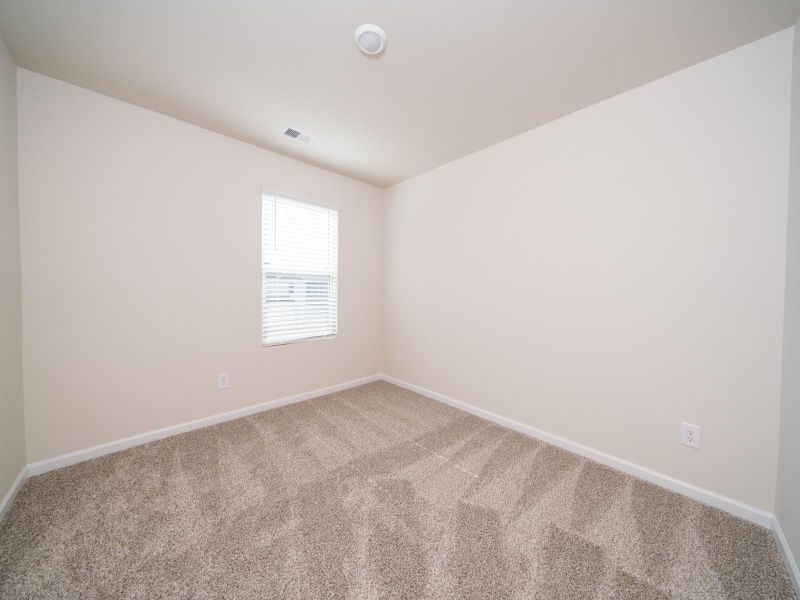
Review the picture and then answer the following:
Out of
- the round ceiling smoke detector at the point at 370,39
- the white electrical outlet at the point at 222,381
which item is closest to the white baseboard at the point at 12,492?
the white electrical outlet at the point at 222,381

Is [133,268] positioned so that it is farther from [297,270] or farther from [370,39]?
[370,39]

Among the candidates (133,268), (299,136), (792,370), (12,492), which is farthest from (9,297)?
(792,370)

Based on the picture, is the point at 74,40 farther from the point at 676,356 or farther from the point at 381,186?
the point at 676,356

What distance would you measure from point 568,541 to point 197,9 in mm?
2923

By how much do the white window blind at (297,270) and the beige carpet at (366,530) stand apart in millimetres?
1138

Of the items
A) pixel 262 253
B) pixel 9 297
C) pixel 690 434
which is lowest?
pixel 690 434

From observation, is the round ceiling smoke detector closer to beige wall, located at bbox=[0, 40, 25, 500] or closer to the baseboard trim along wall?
beige wall, located at bbox=[0, 40, 25, 500]

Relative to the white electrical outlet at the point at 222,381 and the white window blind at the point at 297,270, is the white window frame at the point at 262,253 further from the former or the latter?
the white electrical outlet at the point at 222,381

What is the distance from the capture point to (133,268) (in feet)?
6.93

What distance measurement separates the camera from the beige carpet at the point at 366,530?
116 cm

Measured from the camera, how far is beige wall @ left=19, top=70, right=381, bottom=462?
1.83 m

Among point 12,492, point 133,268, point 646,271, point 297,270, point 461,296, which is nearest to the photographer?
point 12,492

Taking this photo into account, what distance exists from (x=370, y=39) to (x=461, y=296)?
1993mm

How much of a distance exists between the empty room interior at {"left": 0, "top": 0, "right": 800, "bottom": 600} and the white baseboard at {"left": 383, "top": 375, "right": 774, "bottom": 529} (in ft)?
0.05
